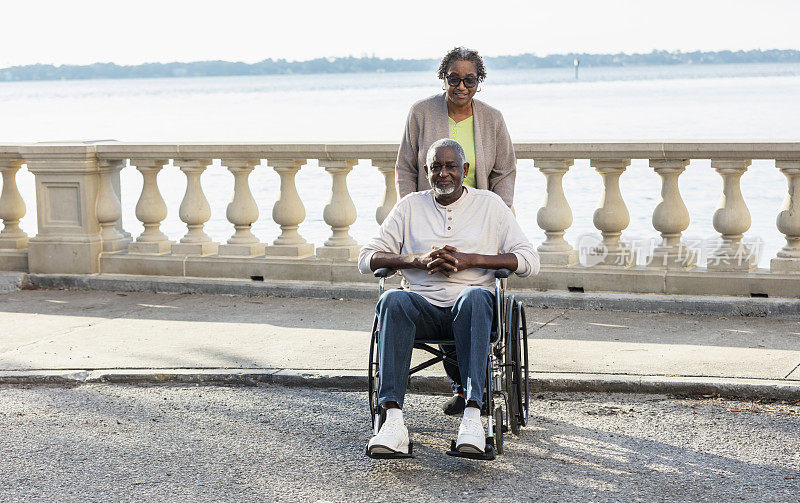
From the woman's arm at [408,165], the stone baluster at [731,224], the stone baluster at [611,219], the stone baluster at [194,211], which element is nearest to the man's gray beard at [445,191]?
the woman's arm at [408,165]

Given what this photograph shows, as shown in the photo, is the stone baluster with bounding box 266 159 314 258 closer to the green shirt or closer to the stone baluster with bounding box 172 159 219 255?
the stone baluster with bounding box 172 159 219 255

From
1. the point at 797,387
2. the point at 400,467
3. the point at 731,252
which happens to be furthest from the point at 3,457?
the point at 731,252

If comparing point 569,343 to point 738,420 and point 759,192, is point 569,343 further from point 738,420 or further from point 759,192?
point 759,192

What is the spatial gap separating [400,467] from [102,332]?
122 inches

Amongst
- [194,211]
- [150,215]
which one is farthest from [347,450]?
[150,215]

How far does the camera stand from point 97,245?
8492mm

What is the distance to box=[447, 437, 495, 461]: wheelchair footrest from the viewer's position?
4297 millimetres

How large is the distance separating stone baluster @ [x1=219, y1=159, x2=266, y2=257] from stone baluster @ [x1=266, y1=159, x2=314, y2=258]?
5.9 inches

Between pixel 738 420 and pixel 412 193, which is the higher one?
pixel 412 193

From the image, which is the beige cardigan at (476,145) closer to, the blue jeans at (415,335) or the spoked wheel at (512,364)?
the spoked wheel at (512,364)

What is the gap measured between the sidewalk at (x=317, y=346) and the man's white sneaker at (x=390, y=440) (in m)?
1.25

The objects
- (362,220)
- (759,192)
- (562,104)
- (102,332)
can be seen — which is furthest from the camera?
(562,104)

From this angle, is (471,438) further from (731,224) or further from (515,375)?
(731,224)

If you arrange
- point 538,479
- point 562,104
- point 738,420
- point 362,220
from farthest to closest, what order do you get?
1. point 562,104
2. point 362,220
3. point 738,420
4. point 538,479
